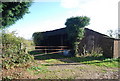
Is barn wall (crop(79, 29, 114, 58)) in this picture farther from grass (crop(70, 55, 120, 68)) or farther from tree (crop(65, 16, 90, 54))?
grass (crop(70, 55, 120, 68))

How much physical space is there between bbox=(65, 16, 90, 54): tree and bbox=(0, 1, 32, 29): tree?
566 cm

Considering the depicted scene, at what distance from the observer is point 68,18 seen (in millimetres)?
10648

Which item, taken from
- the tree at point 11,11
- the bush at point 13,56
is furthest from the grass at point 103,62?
the tree at point 11,11

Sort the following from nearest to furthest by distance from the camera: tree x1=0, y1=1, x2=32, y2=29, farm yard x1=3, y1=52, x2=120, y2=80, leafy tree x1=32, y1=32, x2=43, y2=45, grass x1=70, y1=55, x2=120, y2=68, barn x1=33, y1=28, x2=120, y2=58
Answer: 1. farm yard x1=3, y1=52, x2=120, y2=80
2. tree x1=0, y1=1, x2=32, y2=29
3. grass x1=70, y1=55, x2=120, y2=68
4. barn x1=33, y1=28, x2=120, y2=58
5. leafy tree x1=32, y1=32, x2=43, y2=45

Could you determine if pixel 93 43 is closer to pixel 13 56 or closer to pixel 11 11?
pixel 13 56

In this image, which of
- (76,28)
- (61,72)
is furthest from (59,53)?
(61,72)

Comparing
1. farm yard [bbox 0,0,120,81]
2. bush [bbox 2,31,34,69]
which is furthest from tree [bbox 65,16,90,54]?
bush [bbox 2,31,34,69]

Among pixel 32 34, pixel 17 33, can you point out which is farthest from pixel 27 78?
pixel 32 34

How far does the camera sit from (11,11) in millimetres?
4746

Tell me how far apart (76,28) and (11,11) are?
6754mm

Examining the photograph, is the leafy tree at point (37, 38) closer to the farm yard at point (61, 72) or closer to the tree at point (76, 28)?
the tree at point (76, 28)

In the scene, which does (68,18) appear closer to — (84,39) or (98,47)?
(84,39)

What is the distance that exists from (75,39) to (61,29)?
2655mm

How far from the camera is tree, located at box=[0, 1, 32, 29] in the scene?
4.52 metres
